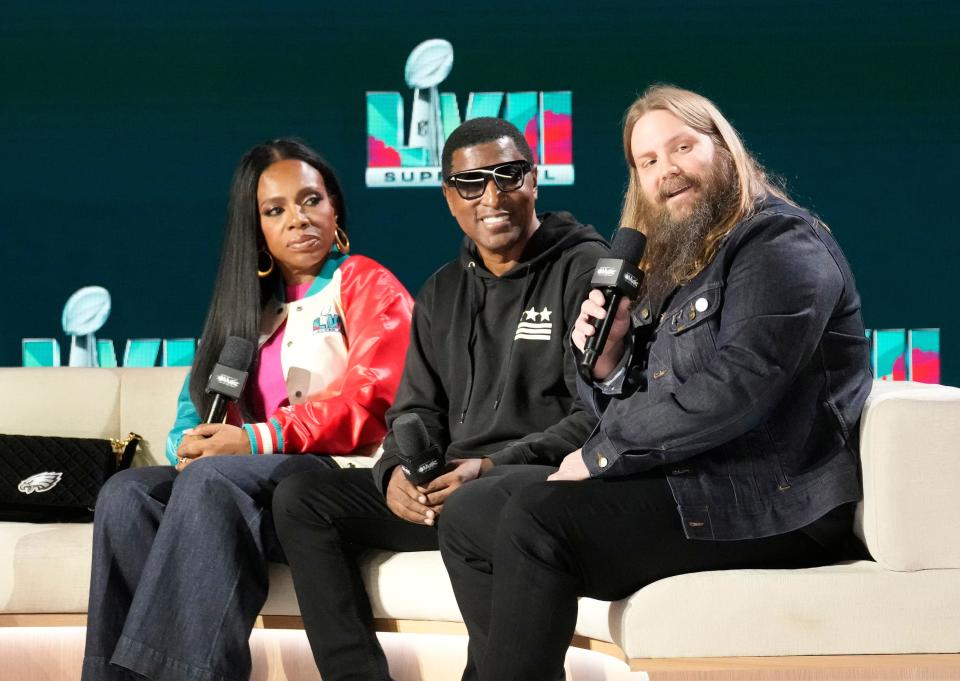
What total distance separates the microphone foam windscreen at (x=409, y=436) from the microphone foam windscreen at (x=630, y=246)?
59 cm

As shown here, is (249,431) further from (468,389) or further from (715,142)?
(715,142)

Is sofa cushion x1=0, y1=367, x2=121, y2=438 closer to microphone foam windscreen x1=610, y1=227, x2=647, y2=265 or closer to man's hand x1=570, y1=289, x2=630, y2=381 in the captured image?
man's hand x1=570, y1=289, x2=630, y2=381

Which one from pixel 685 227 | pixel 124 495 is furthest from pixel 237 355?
pixel 685 227

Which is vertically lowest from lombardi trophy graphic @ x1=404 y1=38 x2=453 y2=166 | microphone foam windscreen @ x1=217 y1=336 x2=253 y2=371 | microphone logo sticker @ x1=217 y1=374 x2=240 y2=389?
microphone logo sticker @ x1=217 y1=374 x2=240 y2=389

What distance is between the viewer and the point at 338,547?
278 centimetres

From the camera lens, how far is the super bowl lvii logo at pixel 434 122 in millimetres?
4523

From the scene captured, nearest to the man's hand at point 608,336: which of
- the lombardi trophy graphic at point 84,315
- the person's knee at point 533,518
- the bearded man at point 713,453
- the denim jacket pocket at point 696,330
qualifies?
the bearded man at point 713,453

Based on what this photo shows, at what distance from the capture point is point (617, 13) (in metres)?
4.54

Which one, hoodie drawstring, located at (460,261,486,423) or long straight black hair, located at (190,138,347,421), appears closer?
hoodie drawstring, located at (460,261,486,423)

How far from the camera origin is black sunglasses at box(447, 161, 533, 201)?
299cm

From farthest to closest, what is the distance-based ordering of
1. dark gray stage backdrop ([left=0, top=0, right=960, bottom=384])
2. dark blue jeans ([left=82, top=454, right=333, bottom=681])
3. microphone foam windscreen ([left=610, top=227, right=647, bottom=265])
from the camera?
1. dark gray stage backdrop ([left=0, top=0, right=960, bottom=384])
2. dark blue jeans ([left=82, top=454, right=333, bottom=681])
3. microphone foam windscreen ([left=610, top=227, right=647, bottom=265])

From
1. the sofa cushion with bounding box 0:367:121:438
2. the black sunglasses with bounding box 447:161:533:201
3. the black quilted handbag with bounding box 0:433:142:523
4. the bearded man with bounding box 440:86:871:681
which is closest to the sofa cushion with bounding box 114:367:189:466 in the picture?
the sofa cushion with bounding box 0:367:121:438

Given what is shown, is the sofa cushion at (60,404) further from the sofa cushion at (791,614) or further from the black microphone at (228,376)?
the sofa cushion at (791,614)

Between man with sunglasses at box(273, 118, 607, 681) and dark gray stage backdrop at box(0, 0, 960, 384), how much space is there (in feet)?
4.98
